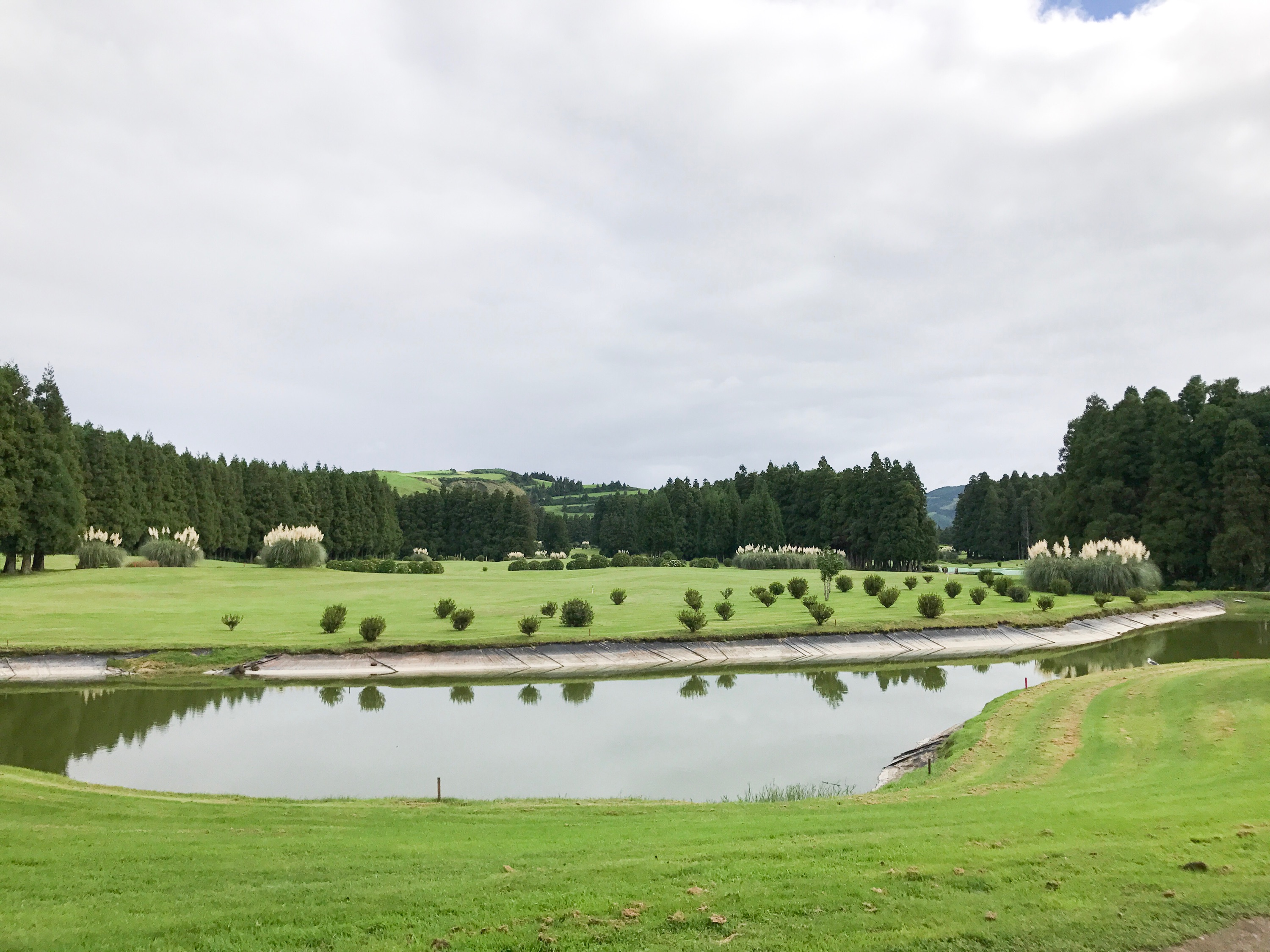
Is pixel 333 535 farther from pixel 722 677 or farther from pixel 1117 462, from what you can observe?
pixel 1117 462

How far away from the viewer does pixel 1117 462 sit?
6719cm

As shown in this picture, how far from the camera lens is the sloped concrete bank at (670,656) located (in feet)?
89.7

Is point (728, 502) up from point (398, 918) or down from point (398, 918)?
up

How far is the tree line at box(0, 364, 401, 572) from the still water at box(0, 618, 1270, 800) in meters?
29.4

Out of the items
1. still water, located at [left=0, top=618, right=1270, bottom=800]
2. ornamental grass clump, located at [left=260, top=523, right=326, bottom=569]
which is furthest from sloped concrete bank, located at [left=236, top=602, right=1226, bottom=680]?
ornamental grass clump, located at [left=260, top=523, right=326, bottom=569]

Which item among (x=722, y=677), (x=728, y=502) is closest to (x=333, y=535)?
(x=728, y=502)

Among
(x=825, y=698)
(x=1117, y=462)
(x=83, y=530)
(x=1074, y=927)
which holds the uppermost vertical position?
(x=1117, y=462)

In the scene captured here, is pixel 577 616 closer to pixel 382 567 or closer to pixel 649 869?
pixel 649 869

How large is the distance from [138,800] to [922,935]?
11.8 meters

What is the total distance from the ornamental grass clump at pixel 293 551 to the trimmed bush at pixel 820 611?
34.8 m

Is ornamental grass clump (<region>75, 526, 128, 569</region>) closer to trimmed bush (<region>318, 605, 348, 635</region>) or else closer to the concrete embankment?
the concrete embankment

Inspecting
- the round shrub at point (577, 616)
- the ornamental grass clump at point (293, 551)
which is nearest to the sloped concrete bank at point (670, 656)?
the round shrub at point (577, 616)

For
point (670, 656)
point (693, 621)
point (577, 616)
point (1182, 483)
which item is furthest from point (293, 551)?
point (1182, 483)

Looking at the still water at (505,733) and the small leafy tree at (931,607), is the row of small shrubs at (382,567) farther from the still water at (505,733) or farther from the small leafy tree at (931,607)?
the small leafy tree at (931,607)
